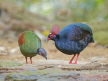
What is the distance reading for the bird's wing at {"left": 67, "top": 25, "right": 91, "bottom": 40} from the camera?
5.43m

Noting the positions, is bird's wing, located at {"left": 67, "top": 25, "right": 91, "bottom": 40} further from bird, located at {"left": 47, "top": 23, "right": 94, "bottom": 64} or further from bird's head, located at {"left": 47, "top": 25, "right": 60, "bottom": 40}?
bird's head, located at {"left": 47, "top": 25, "right": 60, "bottom": 40}

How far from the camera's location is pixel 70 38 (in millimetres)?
5402

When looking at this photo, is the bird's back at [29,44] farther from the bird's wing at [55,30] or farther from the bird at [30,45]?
the bird's wing at [55,30]

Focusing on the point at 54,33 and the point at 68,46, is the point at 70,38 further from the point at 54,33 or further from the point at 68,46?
the point at 54,33

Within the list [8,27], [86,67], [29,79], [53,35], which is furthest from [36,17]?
[29,79]

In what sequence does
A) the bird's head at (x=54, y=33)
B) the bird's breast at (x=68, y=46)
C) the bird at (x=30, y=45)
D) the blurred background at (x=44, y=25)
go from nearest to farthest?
the bird at (x=30, y=45) → the bird's breast at (x=68, y=46) → the bird's head at (x=54, y=33) → the blurred background at (x=44, y=25)

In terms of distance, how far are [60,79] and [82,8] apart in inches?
651

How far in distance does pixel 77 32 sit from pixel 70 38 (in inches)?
10.7

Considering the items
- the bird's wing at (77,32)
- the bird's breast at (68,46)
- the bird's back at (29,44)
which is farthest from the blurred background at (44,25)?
the bird's breast at (68,46)

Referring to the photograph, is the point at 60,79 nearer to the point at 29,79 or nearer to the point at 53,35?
the point at 29,79

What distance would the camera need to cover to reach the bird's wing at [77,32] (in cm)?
543

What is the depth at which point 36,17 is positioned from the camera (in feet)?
51.4

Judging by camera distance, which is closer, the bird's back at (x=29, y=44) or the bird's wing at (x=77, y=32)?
the bird's back at (x=29, y=44)

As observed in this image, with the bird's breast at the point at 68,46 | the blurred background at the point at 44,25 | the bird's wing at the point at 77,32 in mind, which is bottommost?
the bird's breast at the point at 68,46
